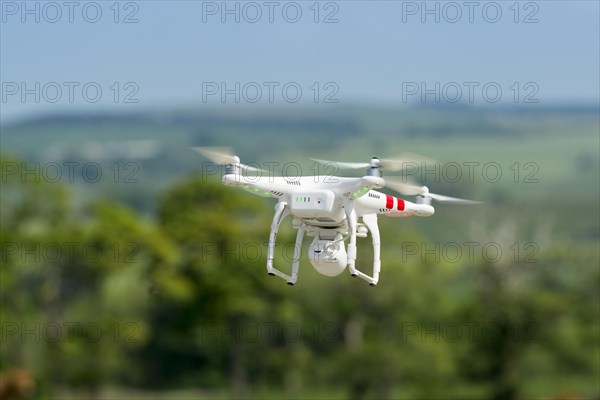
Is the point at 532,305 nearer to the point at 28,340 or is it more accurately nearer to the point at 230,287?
the point at 230,287

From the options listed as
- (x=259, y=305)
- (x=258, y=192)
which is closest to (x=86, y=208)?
(x=259, y=305)

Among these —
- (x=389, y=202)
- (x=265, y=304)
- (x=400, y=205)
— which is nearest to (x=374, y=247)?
(x=389, y=202)

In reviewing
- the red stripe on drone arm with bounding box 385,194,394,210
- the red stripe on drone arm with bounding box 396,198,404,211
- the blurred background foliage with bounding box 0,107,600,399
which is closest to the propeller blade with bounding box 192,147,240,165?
the red stripe on drone arm with bounding box 385,194,394,210

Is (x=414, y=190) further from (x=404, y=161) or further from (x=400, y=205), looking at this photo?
(x=404, y=161)

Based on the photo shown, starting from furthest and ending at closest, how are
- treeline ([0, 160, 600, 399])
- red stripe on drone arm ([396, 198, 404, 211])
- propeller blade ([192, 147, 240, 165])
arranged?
1. treeline ([0, 160, 600, 399])
2. red stripe on drone arm ([396, 198, 404, 211])
3. propeller blade ([192, 147, 240, 165])

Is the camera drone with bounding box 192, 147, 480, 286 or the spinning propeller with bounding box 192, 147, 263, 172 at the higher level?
the spinning propeller with bounding box 192, 147, 263, 172

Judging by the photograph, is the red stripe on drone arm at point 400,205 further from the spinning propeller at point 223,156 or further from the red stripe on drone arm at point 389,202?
the spinning propeller at point 223,156

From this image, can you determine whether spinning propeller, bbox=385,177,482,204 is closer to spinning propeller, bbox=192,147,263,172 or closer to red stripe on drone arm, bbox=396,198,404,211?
red stripe on drone arm, bbox=396,198,404,211
